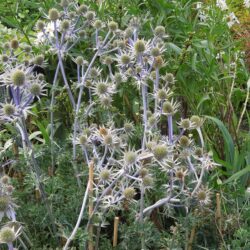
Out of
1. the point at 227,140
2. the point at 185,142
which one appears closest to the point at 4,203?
the point at 185,142

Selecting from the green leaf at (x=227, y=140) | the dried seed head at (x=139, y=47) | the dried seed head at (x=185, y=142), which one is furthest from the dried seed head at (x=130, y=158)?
the green leaf at (x=227, y=140)

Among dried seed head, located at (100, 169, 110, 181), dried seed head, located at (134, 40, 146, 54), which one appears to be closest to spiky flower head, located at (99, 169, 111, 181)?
dried seed head, located at (100, 169, 110, 181)

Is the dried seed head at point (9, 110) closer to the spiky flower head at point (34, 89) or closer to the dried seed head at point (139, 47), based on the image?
the spiky flower head at point (34, 89)

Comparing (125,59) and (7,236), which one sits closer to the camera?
(7,236)

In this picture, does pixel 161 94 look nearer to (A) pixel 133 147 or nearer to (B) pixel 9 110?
(A) pixel 133 147

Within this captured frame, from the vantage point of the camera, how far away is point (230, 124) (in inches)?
83.6

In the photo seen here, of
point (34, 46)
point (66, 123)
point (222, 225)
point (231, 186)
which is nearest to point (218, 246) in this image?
point (222, 225)

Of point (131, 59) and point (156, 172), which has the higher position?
point (131, 59)

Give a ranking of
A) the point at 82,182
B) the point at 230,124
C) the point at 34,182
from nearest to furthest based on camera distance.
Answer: the point at 34,182
the point at 82,182
the point at 230,124

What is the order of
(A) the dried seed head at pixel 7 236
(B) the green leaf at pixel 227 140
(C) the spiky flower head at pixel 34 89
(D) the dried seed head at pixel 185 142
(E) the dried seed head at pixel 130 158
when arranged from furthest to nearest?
1. (B) the green leaf at pixel 227 140
2. (D) the dried seed head at pixel 185 142
3. (C) the spiky flower head at pixel 34 89
4. (E) the dried seed head at pixel 130 158
5. (A) the dried seed head at pixel 7 236

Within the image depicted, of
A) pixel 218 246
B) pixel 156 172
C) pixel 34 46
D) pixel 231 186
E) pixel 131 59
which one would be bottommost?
pixel 218 246

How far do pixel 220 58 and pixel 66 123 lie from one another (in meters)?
0.81

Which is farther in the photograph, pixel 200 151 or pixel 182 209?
pixel 182 209

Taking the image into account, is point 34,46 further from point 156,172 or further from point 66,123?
point 156,172
